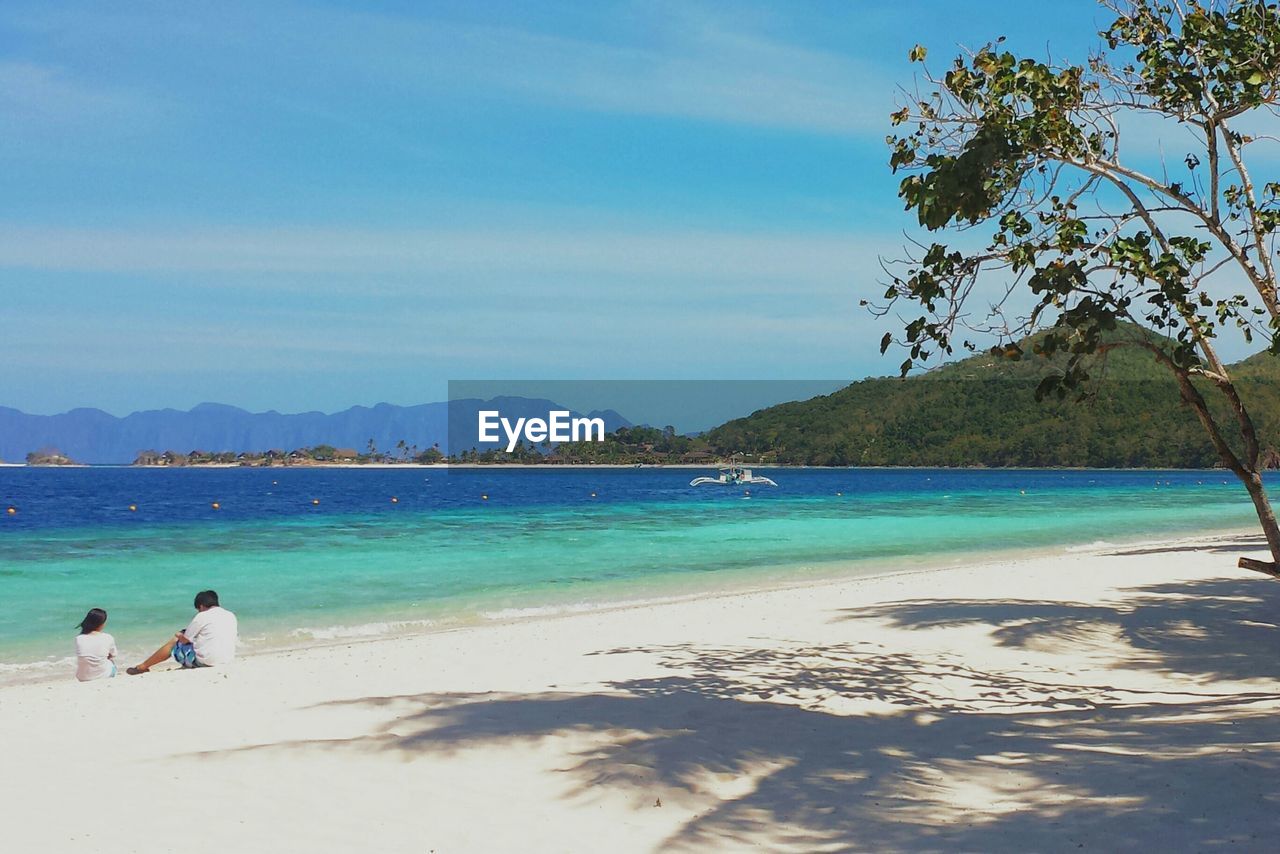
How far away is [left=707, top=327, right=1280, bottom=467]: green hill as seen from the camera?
430 ft

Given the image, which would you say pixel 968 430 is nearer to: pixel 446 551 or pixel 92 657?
pixel 446 551

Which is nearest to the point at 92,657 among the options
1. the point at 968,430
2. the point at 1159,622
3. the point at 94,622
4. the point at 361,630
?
the point at 94,622

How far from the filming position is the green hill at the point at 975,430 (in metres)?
131

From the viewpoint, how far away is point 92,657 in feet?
38.0

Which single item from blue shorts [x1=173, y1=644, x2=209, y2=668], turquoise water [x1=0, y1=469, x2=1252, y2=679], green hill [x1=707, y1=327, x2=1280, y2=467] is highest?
green hill [x1=707, y1=327, x2=1280, y2=467]

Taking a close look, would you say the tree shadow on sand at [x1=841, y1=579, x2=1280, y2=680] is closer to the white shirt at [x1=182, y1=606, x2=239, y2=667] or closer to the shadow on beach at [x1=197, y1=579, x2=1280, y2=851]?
the shadow on beach at [x1=197, y1=579, x2=1280, y2=851]

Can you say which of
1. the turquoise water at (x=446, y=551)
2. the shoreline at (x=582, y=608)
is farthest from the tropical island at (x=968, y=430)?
the shoreline at (x=582, y=608)

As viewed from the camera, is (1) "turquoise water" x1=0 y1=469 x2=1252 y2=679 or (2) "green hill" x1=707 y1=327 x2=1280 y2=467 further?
(2) "green hill" x1=707 y1=327 x2=1280 y2=467

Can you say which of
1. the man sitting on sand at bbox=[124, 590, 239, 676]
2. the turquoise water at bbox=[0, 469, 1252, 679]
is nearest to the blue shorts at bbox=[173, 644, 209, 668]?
the man sitting on sand at bbox=[124, 590, 239, 676]

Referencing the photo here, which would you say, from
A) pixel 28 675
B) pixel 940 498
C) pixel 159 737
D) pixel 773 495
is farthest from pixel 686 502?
pixel 159 737

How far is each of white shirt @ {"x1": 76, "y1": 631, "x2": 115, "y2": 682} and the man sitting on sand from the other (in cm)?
32

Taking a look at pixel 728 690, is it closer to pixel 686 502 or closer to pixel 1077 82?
pixel 1077 82

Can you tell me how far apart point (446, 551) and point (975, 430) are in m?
115

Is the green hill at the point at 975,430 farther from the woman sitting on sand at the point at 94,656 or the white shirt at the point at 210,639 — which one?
the woman sitting on sand at the point at 94,656
